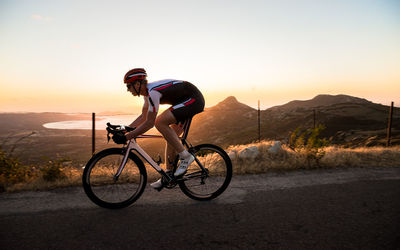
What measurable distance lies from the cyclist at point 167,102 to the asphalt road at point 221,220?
82cm

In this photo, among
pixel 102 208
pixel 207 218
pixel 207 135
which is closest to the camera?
pixel 207 218

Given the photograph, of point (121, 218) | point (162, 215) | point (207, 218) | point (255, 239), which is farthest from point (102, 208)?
point (255, 239)

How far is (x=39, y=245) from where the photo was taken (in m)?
2.48

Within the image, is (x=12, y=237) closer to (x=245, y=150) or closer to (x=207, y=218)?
(x=207, y=218)

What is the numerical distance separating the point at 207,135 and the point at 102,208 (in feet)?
371

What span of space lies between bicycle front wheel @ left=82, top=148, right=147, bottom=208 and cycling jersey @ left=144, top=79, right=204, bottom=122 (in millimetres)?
961

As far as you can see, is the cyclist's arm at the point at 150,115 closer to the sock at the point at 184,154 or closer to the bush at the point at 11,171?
the sock at the point at 184,154

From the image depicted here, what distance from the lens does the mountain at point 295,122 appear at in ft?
149

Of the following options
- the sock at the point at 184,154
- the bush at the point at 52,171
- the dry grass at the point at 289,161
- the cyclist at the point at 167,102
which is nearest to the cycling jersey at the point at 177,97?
the cyclist at the point at 167,102

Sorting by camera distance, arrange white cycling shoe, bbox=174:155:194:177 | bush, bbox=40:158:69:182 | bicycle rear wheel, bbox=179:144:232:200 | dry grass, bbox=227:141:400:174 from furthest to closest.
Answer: dry grass, bbox=227:141:400:174 → bush, bbox=40:158:69:182 → bicycle rear wheel, bbox=179:144:232:200 → white cycling shoe, bbox=174:155:194:177

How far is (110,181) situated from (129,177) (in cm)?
31

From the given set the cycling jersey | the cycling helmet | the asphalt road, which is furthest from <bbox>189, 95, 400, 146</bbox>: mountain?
the cycling helmet

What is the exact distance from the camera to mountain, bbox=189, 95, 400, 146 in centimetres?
4553

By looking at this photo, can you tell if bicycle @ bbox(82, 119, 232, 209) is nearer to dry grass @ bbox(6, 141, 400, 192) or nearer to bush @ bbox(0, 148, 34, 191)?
dry grass @ bbox(6, 141, 400, 192)
